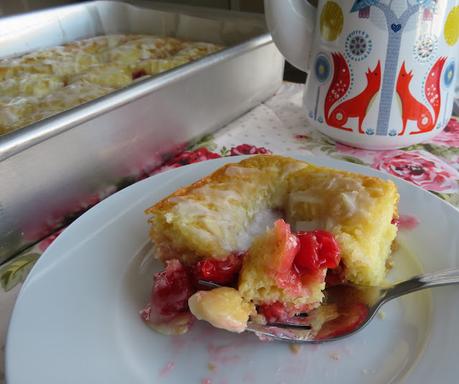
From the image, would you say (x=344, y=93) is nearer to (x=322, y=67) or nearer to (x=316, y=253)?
(x=322, y=67)

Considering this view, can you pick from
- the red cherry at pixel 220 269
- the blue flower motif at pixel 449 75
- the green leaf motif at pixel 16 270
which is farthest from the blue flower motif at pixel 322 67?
the green leaf motif at pixel 16 270

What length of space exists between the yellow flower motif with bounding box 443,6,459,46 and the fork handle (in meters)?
0.57

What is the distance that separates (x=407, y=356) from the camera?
581mm

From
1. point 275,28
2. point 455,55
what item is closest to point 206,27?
point 275,28

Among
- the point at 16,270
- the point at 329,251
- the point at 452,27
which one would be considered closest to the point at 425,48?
the point at 452,27

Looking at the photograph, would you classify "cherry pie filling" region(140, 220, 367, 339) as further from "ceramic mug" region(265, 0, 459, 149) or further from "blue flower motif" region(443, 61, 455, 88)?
"blue flower motif" region(443, 61, 455, 88)

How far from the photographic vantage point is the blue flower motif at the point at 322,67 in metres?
1.05

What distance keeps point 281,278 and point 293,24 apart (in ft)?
2.28

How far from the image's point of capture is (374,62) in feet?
3.22

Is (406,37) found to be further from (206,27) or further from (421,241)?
(206,27)

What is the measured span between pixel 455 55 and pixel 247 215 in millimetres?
635

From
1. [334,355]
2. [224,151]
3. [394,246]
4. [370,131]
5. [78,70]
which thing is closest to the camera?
[334,355]

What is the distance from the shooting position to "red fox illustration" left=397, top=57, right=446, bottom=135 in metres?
0.99

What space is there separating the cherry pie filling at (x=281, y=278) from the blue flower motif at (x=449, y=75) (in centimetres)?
59
